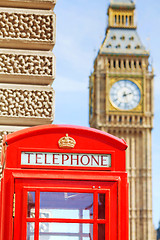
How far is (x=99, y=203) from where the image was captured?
16.5 feet

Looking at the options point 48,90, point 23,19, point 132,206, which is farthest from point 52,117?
point 132,206

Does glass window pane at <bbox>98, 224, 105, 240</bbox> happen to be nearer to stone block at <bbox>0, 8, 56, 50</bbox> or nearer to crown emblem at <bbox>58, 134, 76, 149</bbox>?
crown emblem at <bbox>58, 134, 76, 149</bbox>

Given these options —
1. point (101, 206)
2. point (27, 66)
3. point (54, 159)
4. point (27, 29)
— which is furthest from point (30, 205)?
point (27, 29)

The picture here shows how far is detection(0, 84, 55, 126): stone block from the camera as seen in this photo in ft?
23.2

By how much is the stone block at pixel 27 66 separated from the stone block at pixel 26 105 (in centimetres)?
10

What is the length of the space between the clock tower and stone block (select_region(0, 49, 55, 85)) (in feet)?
190

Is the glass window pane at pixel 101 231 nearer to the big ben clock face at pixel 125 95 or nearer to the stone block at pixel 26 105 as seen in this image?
the stone block at pixel 26 105

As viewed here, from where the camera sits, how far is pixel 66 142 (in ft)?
16.8

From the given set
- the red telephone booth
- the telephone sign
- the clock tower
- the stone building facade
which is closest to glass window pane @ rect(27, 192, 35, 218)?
the red telephone booth

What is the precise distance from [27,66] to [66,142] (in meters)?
2.30

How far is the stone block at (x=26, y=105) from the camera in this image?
278 inches

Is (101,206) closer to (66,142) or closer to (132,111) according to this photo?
(66,142)

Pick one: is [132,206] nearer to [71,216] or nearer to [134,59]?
[134,59]

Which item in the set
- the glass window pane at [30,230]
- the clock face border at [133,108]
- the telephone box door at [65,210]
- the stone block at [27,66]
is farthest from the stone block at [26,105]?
the clock face border at [133,108]
